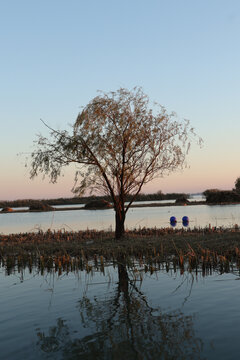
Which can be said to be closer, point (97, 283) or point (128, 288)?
point (128, 288)

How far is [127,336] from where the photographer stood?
7574 mm

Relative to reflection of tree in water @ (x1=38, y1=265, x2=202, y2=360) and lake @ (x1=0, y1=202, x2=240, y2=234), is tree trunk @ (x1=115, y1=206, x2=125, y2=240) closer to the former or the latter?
lake @ (x1=0, y1=202, x2=240, y2=234)

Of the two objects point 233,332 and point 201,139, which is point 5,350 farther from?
point 201,139

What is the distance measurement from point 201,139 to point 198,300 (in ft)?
47.1

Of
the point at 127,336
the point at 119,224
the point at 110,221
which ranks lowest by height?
the point at 127,336

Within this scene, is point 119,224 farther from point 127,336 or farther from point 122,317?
point 127,336

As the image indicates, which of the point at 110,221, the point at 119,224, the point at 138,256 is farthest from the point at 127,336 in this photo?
the point at 110,221

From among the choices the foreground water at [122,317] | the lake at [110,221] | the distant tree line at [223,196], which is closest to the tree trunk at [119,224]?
the lake at [110,221]

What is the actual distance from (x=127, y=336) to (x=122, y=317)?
4.05ft

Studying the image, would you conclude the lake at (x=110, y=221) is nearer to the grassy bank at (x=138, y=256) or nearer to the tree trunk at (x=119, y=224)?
the tree trunk at (x=119, y=224)

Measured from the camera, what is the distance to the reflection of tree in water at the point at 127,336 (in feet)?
22.3

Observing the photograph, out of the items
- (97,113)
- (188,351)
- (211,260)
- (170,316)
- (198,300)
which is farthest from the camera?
(97,113)

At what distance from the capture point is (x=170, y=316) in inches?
340

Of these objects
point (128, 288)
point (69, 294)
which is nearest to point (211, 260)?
point (128, 288)
